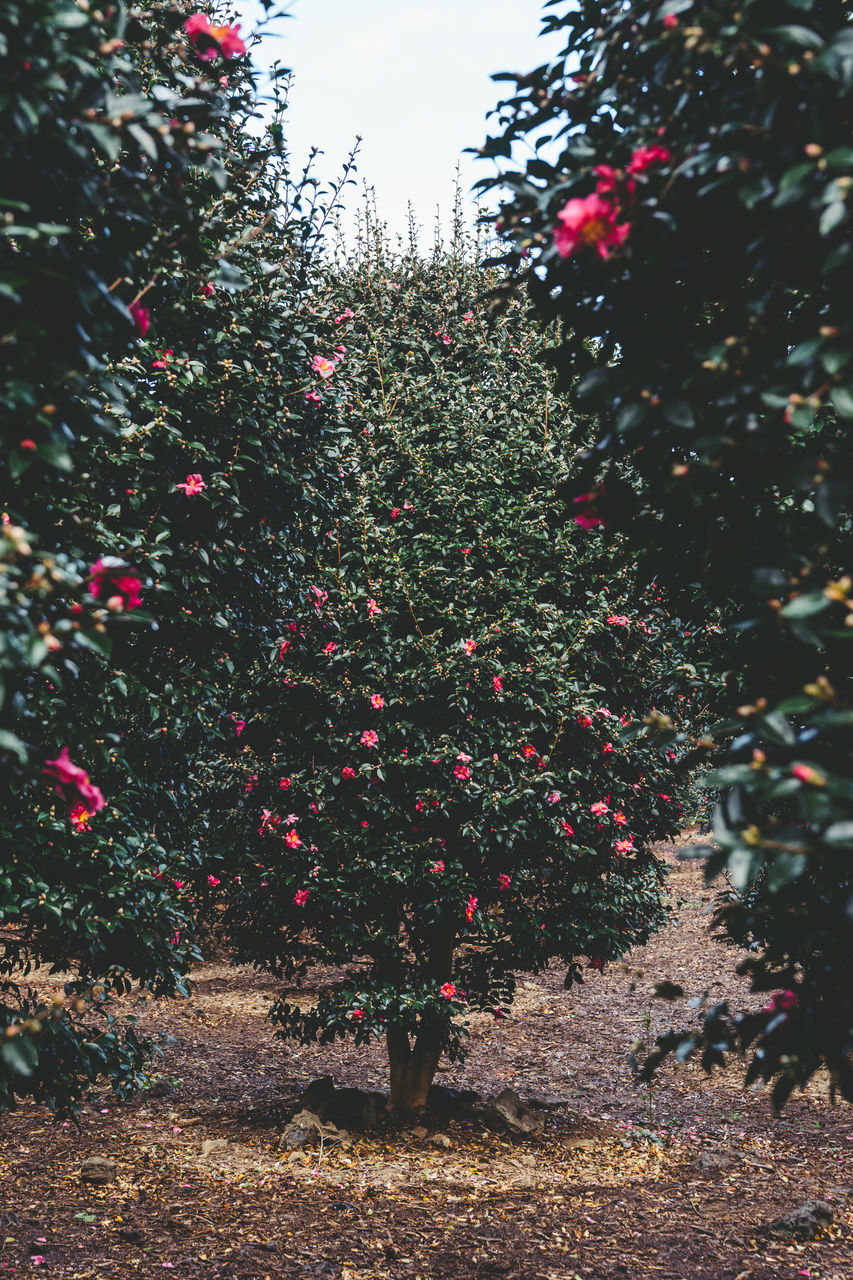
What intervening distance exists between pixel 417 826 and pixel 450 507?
1814 millimetres

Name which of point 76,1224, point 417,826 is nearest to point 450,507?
Answer: point 417,826

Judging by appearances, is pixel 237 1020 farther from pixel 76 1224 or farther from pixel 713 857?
pixel 713 857

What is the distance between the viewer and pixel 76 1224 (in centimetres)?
444

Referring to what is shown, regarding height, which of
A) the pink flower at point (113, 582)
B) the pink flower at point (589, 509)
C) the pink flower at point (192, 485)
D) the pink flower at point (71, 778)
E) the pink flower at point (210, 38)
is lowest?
the pink flower at point (71, 778)

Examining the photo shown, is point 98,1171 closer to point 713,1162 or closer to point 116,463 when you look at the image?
point 713,1162

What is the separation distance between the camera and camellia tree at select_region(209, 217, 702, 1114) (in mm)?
5035

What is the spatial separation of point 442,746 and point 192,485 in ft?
6.68

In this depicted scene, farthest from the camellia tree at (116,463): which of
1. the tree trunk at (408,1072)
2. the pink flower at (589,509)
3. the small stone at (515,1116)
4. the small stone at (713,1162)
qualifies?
the small stone at (713,1162)

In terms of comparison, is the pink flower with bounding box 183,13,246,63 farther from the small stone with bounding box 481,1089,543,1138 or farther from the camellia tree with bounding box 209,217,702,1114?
the small stone with bounding box 481,1089,543,1138

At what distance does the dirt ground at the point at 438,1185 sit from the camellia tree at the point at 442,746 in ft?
2.43

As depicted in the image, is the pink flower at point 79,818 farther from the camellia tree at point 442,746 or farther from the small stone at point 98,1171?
the small stone at point 98,1171

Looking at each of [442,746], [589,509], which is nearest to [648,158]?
[589,509]

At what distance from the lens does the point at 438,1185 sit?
16.3ft

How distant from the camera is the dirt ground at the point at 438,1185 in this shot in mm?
4188
